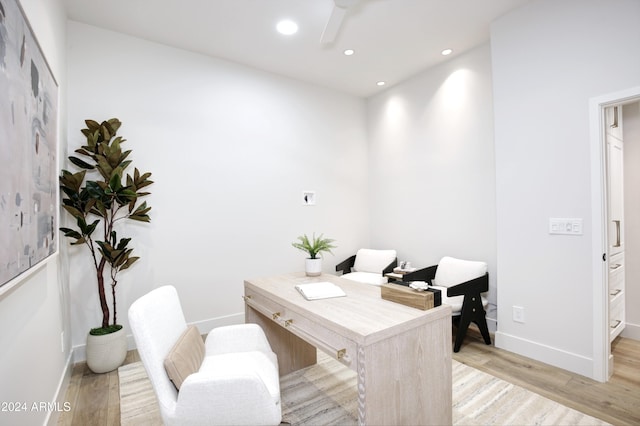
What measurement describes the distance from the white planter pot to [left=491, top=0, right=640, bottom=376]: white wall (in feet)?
10.9

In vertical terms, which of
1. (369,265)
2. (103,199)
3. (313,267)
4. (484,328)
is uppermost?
(103,199)

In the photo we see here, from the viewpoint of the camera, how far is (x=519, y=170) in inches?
108

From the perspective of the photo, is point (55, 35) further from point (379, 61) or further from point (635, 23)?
point (635, 23)

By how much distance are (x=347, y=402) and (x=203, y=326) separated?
1.89 m

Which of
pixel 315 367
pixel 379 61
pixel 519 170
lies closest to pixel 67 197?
pixel 315 367

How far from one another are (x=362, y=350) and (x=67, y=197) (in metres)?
2.72

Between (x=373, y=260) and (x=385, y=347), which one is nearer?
(x=385, y=347)

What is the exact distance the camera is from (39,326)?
169 centimetres

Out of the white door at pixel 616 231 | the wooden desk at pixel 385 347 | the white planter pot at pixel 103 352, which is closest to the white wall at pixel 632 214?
the white door at pixel 616 231

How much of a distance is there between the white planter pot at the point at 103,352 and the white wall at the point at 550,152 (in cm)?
332

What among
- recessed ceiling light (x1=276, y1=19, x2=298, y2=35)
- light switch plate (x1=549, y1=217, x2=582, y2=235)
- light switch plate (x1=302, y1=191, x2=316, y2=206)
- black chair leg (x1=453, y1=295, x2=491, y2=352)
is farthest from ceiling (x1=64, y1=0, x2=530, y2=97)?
black chair leg (x1=453, y1=295, x2=491, y2=352)

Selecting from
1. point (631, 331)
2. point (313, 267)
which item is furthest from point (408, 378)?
point (631, 331)

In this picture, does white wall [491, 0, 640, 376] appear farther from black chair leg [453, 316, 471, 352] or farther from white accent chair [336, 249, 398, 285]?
white accent chair [336, 249, 398, 285]

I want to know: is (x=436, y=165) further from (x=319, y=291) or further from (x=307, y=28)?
(x=319, y=291)
